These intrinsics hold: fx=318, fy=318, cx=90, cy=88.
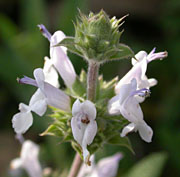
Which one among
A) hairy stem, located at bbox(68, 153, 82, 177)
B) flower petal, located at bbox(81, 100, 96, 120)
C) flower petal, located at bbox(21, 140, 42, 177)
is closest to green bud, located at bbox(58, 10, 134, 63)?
flower petal, located at bbox(81, 100, 96, 120)

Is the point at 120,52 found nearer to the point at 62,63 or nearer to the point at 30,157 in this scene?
the point at 62,63

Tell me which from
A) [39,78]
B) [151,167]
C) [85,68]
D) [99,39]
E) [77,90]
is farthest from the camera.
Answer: [85,68]

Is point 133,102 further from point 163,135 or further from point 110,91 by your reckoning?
point 163,135

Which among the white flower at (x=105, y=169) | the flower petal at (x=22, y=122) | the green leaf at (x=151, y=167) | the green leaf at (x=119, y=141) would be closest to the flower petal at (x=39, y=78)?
the flower petal at (x=22, y=122)

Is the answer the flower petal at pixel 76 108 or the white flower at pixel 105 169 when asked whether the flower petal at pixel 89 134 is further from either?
the white flower at pixel 105 169

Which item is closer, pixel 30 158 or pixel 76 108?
pixel 76 108

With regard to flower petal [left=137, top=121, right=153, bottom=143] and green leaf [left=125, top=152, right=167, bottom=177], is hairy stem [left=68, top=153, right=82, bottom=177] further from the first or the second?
green leaf [left=125, top=152, right=167, bottom=177]

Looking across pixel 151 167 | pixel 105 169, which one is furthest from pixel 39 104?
pixel 151 167
